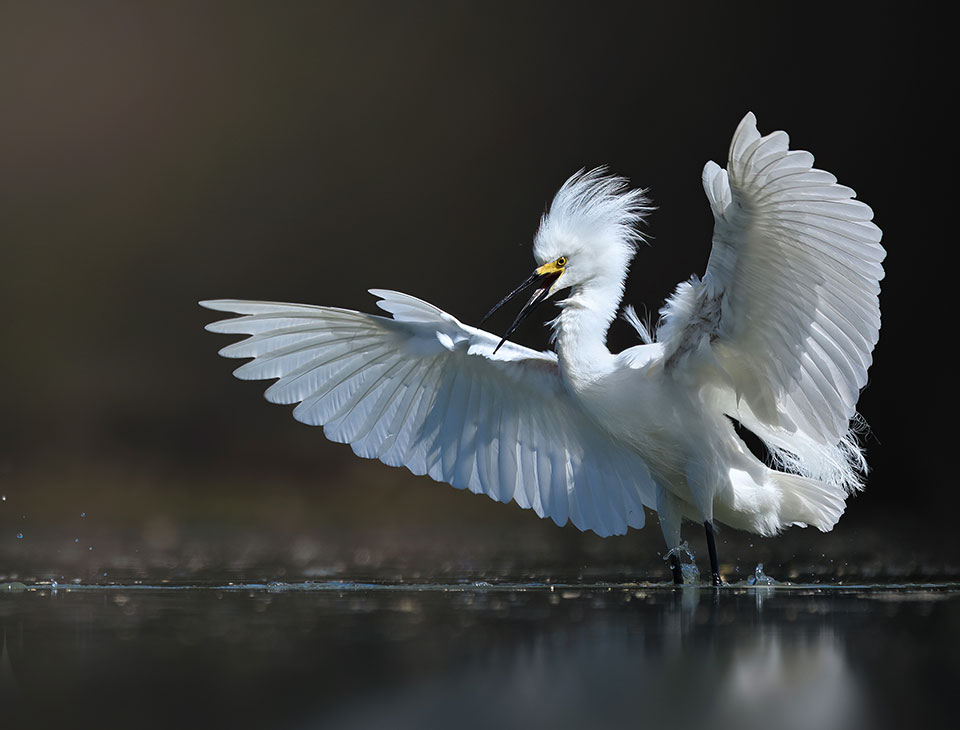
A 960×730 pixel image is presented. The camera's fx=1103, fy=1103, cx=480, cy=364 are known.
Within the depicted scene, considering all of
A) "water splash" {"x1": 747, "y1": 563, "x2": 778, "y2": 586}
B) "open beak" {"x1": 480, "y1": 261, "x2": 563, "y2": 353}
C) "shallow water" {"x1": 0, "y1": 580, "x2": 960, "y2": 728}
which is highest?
"open beak" {"x1": 480, "y1": 261, "x2": 563, "y2": 353}

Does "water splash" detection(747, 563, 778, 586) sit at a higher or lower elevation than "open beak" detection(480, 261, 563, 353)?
lower

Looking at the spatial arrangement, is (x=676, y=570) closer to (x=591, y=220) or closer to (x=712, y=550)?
(x=712, y=550)

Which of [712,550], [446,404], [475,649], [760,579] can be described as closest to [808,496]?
[712,550]

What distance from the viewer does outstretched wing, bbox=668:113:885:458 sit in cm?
197

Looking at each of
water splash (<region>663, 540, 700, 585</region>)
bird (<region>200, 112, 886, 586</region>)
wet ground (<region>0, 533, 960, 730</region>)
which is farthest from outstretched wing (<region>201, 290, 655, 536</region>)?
wet ground (<region>0, 533, 960, 730</region>)

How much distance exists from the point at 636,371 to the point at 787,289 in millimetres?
439

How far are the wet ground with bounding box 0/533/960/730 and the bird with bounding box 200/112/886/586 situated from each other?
25 centimetres

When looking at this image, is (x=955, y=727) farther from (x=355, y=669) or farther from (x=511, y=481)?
(x=511, y=481)

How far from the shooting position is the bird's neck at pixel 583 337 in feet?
8.16

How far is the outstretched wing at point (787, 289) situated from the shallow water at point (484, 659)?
441 mm

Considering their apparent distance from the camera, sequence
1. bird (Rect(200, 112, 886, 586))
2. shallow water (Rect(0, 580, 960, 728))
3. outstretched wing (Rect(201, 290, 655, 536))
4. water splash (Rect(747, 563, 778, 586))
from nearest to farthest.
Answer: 1. shallow water (Rect(0, 580, 960, 728))
2. bird (Rect(200, 112, 886, 586))
3. outstretched wing (Rect(201, 290, 655, 536))
4. water splash (Rect(747, 563, 778, 586))

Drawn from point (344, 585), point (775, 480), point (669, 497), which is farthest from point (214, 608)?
point (775, 480)

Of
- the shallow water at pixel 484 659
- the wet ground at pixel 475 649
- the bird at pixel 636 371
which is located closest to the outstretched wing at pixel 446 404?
the bird at pixel 636 371

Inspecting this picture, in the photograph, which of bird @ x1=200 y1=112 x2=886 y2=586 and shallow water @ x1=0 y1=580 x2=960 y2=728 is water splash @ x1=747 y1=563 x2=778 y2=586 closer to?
bird @ x1=200 y1=112 x2=886 y2=586
